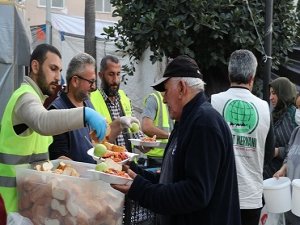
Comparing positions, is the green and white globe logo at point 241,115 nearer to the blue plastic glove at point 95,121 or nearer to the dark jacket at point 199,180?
the dark jacket at point 199,180

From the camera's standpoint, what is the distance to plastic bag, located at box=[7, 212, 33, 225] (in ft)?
8.01

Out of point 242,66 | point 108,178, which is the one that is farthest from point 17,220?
point 242,66

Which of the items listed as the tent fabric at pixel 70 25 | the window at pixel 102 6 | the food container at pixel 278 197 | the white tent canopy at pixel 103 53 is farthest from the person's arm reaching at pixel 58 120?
the window at pixel 102 6

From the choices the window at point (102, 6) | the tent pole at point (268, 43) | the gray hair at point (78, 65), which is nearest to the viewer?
the gray hair at point (78, 65)

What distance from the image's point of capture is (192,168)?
2242 millimetres

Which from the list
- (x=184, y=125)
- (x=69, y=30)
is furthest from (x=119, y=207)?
(x=69, y=30)

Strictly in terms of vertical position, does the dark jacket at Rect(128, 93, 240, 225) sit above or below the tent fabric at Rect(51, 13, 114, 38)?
below

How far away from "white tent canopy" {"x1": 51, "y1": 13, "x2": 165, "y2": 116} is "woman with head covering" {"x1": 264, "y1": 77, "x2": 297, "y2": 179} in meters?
2.96

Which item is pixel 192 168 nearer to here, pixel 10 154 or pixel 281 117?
pixel 10 154

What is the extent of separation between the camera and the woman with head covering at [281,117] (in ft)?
16.1

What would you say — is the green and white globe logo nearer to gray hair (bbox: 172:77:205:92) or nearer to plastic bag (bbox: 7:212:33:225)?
gray hair (bbox: 172:77:205:92)

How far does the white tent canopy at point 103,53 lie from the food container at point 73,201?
17.9 feet

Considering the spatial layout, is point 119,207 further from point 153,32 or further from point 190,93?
point 153,32

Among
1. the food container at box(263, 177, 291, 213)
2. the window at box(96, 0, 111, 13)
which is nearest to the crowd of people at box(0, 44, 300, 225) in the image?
the food container at box(263, 177, 291, 213)
